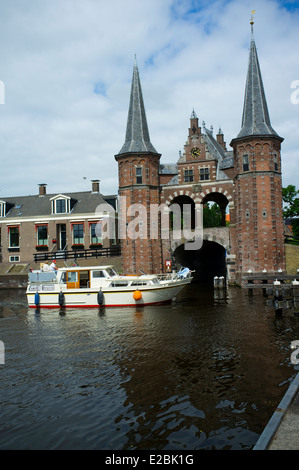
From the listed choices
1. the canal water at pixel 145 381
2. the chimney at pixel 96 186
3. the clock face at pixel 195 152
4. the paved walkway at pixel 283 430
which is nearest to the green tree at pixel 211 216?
the chimney at pixel 96 186

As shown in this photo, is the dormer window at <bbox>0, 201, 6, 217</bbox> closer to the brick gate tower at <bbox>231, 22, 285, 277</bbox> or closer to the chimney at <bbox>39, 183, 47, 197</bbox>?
the chimney at <bbox>39, 183, 47, 197</bbox>

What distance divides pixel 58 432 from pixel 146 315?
531 inches

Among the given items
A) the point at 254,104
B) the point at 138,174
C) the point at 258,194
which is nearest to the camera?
the point at 258,194

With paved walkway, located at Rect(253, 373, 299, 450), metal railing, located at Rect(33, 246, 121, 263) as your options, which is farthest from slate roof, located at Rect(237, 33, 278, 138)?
paved walkway, located at Rect(253, 373, 299, 450)

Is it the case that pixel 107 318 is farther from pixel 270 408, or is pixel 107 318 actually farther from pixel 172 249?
pixel 172 249

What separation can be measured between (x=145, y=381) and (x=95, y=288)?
14.5m

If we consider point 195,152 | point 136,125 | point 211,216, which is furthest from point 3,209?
point 211,216

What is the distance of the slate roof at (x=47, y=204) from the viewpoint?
4580 centimetres

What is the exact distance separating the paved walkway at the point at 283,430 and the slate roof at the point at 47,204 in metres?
39.3

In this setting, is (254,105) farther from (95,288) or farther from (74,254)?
(74,254)

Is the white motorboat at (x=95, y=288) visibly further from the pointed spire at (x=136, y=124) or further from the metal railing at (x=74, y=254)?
the pointed spire at (x=136, y=124)

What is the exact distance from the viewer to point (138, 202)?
119 ft

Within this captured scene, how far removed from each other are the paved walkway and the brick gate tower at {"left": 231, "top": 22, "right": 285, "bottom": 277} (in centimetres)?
2606

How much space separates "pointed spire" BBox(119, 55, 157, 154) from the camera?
3672 centimetres
